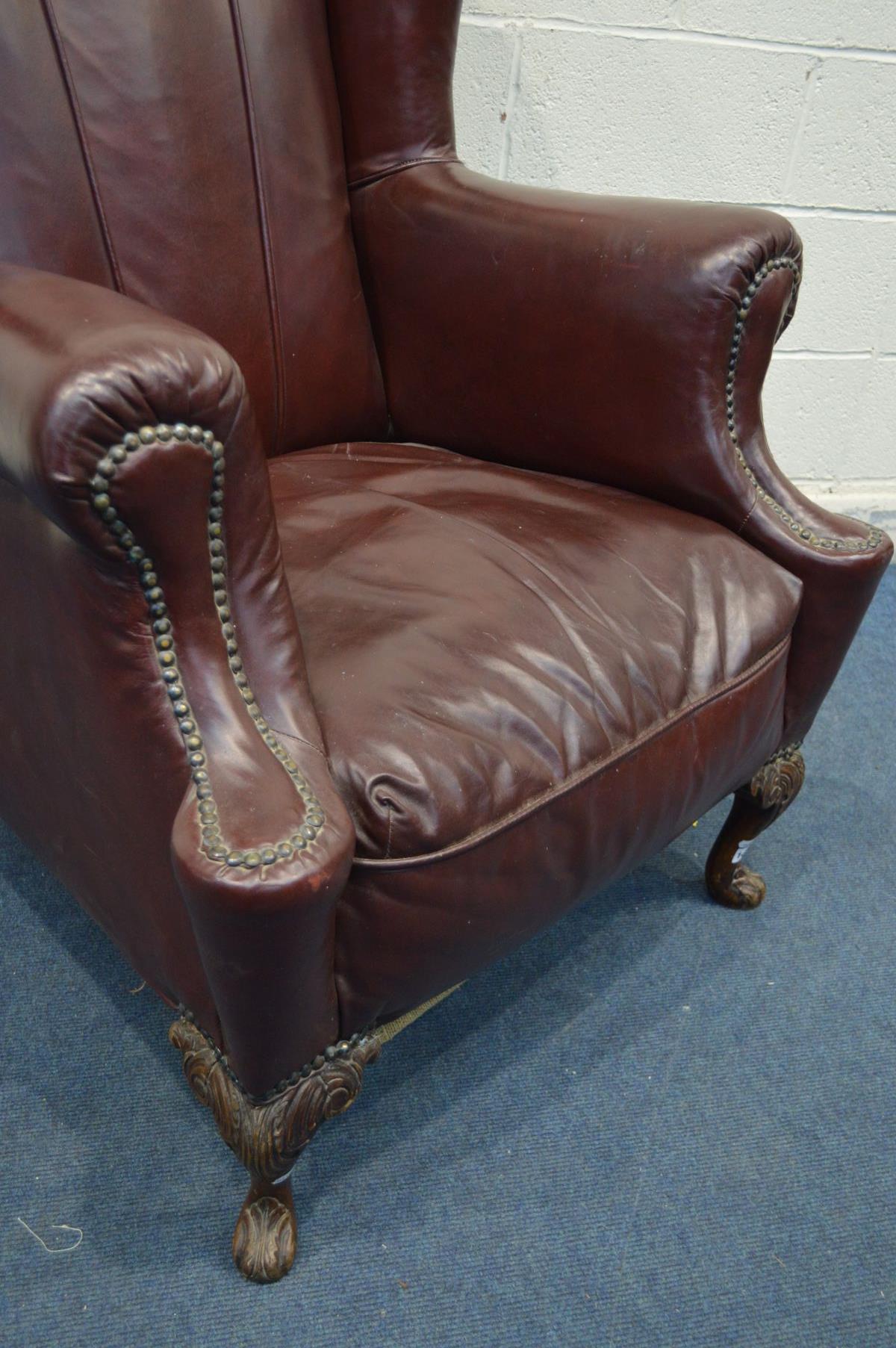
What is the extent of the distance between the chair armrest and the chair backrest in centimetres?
31

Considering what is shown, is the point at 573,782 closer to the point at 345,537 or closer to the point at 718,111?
the point at 345,537

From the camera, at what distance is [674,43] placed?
1.46 m

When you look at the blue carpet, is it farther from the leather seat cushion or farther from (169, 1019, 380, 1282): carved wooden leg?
the leather seat cushion

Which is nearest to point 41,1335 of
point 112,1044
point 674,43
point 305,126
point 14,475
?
point 112,1044

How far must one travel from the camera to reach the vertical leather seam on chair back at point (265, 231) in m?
1.01

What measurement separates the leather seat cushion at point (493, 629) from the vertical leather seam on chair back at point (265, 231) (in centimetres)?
10

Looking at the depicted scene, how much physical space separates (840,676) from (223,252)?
110cm

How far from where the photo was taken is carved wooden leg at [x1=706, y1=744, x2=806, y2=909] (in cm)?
107

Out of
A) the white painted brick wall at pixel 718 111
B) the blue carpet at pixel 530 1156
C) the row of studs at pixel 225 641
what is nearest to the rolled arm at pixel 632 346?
the blue carpet at pixel 530 1156

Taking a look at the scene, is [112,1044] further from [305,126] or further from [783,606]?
[305,126]

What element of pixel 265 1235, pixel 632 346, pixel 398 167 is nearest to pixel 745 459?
pixel 632 346

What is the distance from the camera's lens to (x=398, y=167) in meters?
1.15

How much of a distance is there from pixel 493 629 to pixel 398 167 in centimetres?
64

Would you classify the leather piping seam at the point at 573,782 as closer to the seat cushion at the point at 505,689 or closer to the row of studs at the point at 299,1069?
the seat cushion at the point at 505,689
